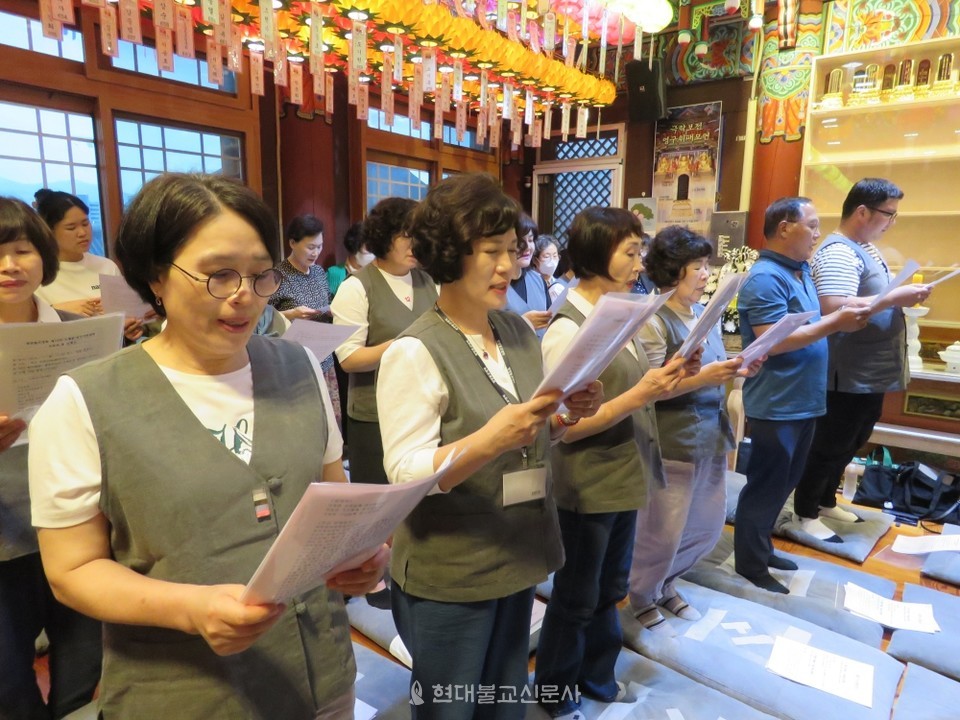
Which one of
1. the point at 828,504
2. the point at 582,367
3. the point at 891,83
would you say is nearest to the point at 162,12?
the point at 582,367

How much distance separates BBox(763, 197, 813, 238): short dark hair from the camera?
6.97 ft

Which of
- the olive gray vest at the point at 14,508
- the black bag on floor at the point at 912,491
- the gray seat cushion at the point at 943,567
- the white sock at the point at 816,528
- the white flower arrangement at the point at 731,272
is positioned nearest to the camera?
the olive gray vest at the point at 14,508

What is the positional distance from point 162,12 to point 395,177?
Result: 118 inches

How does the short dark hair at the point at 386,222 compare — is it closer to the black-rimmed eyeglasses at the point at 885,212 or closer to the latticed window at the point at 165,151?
the black-rimmed eyeglasses at the point at 885,212

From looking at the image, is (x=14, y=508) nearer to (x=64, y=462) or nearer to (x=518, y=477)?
(x=64, y=462)

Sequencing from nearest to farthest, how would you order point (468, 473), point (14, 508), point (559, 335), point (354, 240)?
point (468, 473) → point (14, 508) → point (559, 335) → point (354, 240)

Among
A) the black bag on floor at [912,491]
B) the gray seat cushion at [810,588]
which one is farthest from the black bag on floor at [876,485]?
the gray seat cushion at [810,588]

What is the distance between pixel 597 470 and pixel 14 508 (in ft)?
4.25

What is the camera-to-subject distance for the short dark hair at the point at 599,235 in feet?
5.13

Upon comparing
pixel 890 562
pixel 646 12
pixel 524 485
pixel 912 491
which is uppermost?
pixel 646 12

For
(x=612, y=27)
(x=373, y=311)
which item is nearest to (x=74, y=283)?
(x=373, y=311)

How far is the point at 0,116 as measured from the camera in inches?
128

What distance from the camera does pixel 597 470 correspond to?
151 cm

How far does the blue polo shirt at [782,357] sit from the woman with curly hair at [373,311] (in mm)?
1224
